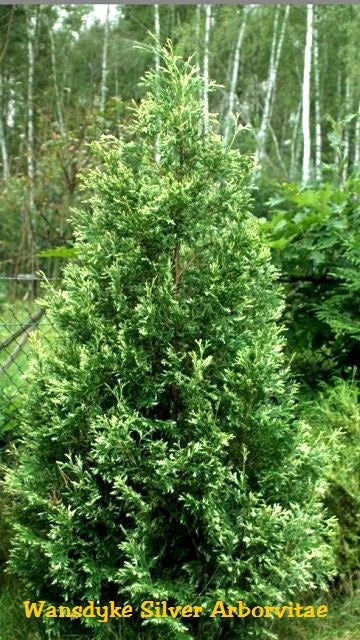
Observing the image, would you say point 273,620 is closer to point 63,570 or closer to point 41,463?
point 63,570

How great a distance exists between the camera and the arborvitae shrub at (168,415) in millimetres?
2807

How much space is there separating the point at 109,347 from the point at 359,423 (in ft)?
5.14

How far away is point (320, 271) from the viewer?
15.6 ft

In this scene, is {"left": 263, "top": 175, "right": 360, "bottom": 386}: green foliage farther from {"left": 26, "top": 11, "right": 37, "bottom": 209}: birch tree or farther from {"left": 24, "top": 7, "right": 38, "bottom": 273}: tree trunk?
{"left": 26, "top": 11, "right": 37, "bottom": 209}: birch tree

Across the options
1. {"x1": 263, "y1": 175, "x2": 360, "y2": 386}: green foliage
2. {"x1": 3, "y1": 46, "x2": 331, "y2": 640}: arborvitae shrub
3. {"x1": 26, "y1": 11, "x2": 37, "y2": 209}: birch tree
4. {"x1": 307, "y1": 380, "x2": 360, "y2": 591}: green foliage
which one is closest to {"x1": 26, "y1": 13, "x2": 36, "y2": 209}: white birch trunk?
{"x1": 26, "y1": 11, "x2": 37, "y2": 209}: birch tree

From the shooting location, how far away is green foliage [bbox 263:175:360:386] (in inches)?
175

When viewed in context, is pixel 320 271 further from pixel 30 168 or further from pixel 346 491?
pixel 30 168

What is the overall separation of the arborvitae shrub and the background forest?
0.31 metres

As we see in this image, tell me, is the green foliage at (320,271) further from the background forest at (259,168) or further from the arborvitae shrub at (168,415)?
the arborvitae shrub at (168,415)

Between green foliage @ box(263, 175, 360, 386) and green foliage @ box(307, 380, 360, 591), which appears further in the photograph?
green foliage @ box(263, 175, 360, 386)

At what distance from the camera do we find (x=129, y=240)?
9.55 feet

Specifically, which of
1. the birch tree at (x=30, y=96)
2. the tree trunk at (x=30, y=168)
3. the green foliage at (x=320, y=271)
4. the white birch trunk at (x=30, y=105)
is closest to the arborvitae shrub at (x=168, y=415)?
the green foliage at (x=320, y=271)

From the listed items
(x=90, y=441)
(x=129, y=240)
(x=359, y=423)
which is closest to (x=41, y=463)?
(x=90, y=441)

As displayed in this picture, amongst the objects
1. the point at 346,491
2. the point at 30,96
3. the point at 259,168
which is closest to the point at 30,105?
the point at 30,96
